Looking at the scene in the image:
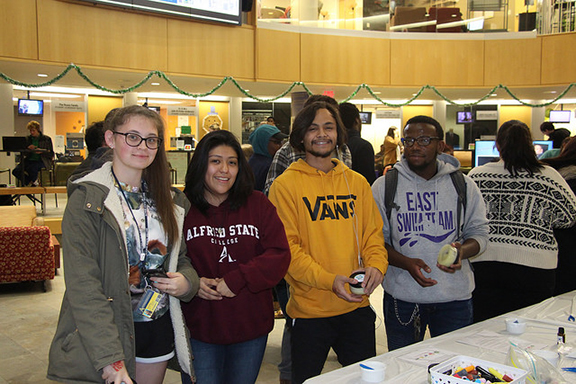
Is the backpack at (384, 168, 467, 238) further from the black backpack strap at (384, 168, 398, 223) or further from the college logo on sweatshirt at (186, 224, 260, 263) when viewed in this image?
the college logo on sweatshirt at (186, 224, 260, 263)

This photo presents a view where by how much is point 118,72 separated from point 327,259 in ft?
27.4

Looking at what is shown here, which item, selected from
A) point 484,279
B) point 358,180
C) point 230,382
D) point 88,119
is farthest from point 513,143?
point 88,119

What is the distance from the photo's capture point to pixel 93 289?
1.71m

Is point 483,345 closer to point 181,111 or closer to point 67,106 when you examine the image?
point 181,111

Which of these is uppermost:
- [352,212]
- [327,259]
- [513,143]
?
[513,143]

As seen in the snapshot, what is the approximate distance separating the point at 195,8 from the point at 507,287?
8.39 metres

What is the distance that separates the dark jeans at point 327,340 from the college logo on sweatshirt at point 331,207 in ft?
1.46

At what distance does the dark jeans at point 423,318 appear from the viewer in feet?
8.21

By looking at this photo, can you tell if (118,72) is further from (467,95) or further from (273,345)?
(467,95)

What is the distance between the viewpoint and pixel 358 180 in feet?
8.07

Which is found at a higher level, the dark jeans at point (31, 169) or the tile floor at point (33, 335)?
the dark jeans at point (31, 169)

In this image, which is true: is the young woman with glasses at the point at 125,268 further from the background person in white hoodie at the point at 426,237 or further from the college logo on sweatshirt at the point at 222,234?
the background person in white hoodie at the point at 426,237

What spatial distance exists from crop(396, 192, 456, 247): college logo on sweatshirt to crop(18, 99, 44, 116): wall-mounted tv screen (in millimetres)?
12262

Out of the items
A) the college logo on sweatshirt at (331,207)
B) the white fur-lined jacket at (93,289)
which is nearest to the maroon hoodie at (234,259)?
the college logo on sweatshirt at (331,207)
